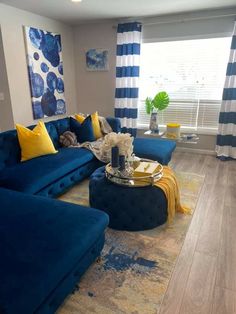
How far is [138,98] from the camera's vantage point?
4672 mm

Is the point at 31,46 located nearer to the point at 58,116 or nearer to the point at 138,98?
the point at 58,116

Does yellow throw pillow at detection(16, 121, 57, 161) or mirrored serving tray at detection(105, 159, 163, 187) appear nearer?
mirrored serving tray at detection(105, 159, 163, 187)

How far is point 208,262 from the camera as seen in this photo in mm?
1831

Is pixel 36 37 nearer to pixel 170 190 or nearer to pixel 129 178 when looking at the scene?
pixel 129 178

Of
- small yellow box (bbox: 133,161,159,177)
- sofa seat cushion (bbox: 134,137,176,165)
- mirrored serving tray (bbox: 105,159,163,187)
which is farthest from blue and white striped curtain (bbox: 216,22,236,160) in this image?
mirrored serving tray (bbox: 105,159,163,187)

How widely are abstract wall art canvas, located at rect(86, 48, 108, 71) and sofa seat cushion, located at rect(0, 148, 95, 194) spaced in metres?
2.50

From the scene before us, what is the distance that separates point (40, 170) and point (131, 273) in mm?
1372

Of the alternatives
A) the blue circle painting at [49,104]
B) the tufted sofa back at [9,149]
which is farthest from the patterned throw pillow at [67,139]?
the blue circle painting at [49,104]

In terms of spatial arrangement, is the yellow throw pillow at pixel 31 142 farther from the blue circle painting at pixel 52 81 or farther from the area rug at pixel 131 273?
the blue circle painting at pixel 52 81

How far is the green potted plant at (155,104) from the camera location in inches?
169

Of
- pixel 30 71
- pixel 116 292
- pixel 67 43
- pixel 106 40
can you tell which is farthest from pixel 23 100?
pixel 116 292

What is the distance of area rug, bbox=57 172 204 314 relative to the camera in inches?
58.1

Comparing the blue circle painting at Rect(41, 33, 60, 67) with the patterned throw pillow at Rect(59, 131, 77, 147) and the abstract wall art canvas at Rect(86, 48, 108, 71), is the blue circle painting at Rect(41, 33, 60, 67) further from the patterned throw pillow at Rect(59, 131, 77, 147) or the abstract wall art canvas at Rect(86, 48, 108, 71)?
the patterned throw pillow at Rect(59, 131, 77, 147)

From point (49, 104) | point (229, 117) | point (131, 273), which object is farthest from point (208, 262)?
point (49, 104)
